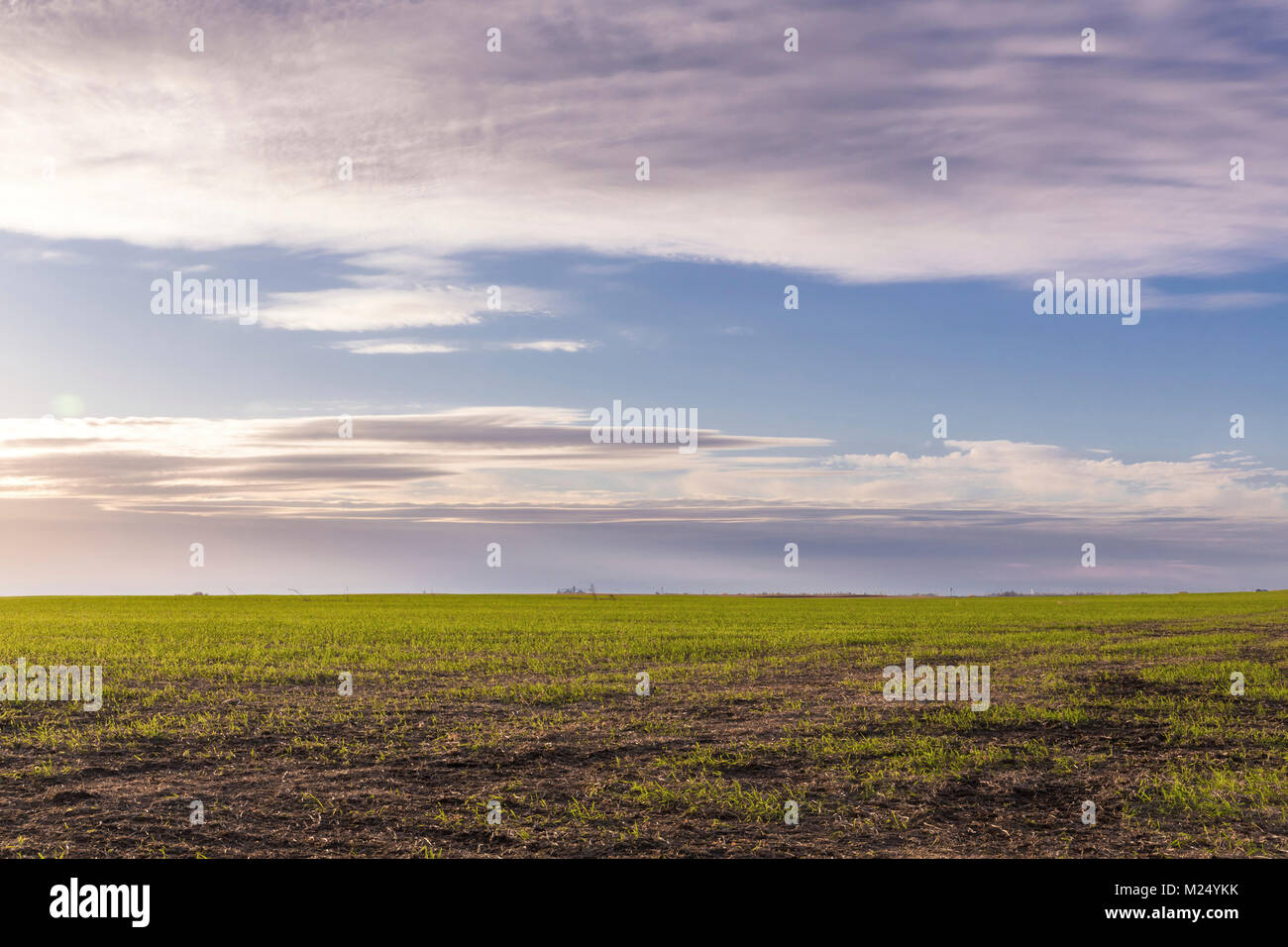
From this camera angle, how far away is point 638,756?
49.2ft

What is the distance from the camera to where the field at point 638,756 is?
11.0 metres

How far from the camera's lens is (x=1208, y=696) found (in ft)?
69.3

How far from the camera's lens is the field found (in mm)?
11047

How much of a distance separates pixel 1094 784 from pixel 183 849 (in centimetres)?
1176
